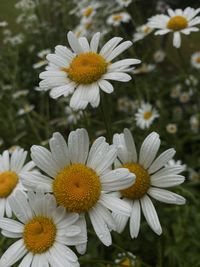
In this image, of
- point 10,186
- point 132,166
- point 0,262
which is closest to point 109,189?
point 132,166

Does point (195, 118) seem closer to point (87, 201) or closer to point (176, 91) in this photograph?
point (176, 91)

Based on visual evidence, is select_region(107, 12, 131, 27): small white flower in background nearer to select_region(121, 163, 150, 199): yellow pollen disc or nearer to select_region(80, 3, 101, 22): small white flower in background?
select_region(80, 3, 101, 22): small white flower in background

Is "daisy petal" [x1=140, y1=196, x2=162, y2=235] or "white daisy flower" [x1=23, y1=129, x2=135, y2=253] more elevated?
"white daisy flower" [x1=23, y1=129, x2=135, y2=253]

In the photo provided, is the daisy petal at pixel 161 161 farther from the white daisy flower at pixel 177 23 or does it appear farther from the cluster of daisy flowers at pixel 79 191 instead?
A: the white daisy flower at pixel 177 23

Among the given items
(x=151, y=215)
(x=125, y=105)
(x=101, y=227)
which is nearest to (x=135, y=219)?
(x=151, y=215)

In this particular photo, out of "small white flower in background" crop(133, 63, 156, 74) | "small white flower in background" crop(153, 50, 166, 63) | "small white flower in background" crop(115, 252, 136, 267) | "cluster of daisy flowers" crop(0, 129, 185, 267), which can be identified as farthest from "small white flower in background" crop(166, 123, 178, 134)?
"cluster of daisy flowers" crop(0, 129, 185, 267)

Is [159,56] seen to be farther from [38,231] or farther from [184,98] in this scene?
[38,231]

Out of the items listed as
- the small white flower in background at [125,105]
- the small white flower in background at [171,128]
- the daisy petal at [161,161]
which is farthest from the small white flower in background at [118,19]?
the daisy petal at [161,161]
